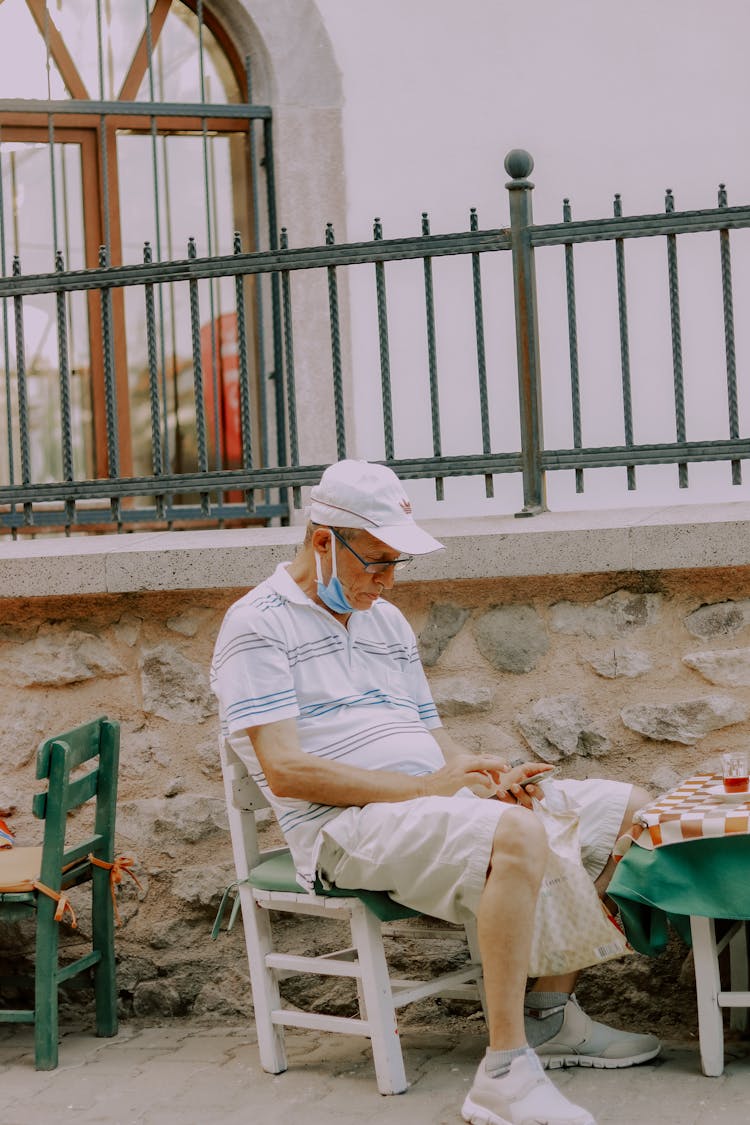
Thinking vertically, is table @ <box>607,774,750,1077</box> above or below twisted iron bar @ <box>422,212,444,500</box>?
below

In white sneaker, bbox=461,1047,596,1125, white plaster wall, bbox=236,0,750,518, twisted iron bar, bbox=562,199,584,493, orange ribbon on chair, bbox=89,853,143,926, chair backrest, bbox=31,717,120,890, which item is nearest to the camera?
white sneaker, bbox=461,1047,596,1125

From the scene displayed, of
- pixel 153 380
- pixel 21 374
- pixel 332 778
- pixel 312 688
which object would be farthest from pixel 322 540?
pixel 21 374

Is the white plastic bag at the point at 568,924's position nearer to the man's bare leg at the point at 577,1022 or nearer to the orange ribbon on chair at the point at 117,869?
the man's bare leg at the point at 577,1022

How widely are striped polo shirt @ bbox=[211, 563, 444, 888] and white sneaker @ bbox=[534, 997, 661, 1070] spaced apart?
2.20 ft

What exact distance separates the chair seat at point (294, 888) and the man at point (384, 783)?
1.2 inches

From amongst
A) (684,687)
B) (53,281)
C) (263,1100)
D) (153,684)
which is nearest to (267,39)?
(53,281)

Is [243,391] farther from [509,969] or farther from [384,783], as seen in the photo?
[509,969]

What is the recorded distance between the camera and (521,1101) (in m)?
3.19

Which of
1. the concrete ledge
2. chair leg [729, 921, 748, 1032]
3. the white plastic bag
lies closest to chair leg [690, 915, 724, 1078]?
the white plastic bag

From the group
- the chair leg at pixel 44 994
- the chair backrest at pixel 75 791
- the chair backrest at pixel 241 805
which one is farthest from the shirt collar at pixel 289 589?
the chair leg at pixel 44 994

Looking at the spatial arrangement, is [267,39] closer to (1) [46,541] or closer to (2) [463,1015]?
(1) [46,541]

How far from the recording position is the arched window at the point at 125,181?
626cm

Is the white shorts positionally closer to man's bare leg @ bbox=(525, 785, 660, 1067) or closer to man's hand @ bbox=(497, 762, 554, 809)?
man's hand @ bbox=(497, 762, 554, 809)

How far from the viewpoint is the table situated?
3.36 m
